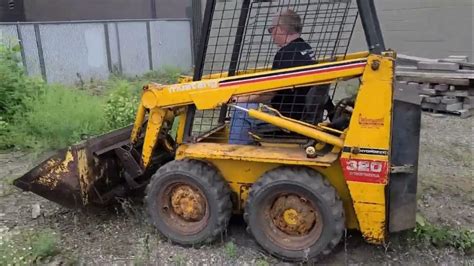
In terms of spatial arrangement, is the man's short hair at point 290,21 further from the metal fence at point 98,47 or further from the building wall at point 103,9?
the building wall at point 103,9

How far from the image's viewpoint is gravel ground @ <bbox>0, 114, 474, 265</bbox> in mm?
3709

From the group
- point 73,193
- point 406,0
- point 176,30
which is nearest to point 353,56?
point 73,193

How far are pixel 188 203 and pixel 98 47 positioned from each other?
9.49m

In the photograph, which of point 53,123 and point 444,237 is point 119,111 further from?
point 444,237

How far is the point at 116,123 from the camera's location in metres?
6.62

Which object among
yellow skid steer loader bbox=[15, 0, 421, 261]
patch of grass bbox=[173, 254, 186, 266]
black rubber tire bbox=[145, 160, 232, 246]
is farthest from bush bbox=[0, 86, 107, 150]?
patch of grass bbox=[173, 254, 186, 266]

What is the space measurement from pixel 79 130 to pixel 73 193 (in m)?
2.42

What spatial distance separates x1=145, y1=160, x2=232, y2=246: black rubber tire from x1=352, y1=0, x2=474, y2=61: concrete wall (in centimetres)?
770

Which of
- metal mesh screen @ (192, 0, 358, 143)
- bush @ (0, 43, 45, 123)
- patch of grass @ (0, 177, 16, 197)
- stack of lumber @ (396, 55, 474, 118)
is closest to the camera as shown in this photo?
metal mesh screen @ (192, 0, 358, 143)

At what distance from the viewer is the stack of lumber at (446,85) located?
8219 millimetres

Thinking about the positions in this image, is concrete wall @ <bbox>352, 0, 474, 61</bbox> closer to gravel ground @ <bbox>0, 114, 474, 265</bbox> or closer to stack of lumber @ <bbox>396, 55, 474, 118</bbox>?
stack of lumber @ <bbox>396, 55, 474, 118</bbox>

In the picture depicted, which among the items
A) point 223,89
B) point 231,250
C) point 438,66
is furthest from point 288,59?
point 438,66

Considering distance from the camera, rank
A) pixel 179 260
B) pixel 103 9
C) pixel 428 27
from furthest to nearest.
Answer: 1. pixel 103 9
2. pixel 428 27
3. pixel 179 260

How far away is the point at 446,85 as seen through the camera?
27.3ft
